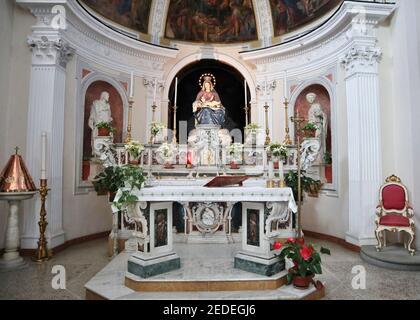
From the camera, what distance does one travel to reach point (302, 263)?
3.63 meters

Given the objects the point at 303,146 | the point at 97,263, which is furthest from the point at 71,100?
the point at 303,146

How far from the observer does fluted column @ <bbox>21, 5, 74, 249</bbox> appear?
232 inches

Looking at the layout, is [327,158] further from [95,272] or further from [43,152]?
[43,152]

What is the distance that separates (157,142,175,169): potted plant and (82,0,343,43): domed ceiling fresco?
4.52 meters

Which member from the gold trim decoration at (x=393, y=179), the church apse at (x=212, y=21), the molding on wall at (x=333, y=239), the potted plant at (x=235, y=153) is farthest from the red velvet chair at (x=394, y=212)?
the church apse at (x=212, y=21)

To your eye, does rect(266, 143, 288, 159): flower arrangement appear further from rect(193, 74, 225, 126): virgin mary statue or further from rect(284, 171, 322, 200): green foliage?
rect(193, 74, 225, 126): virgin mary statue

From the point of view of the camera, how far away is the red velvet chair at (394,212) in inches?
205

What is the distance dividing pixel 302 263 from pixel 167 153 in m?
3.92

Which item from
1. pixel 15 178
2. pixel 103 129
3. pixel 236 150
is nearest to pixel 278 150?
pixel 236 150

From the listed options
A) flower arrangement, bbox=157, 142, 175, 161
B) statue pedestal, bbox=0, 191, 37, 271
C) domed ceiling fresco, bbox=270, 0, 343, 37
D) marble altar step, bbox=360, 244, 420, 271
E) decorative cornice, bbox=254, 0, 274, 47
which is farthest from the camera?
decorative cornice, bbox=254, 0, 274, 47

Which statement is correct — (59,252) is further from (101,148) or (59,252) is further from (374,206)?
(374,206)

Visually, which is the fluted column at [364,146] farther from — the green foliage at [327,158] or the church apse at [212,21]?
the church apse at [212,21]

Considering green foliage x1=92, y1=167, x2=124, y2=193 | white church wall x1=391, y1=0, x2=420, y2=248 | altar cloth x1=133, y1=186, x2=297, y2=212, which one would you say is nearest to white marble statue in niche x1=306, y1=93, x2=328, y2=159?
white church wall x1=391, y1=0, x2=420, y2=248

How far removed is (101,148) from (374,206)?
19.4ft
